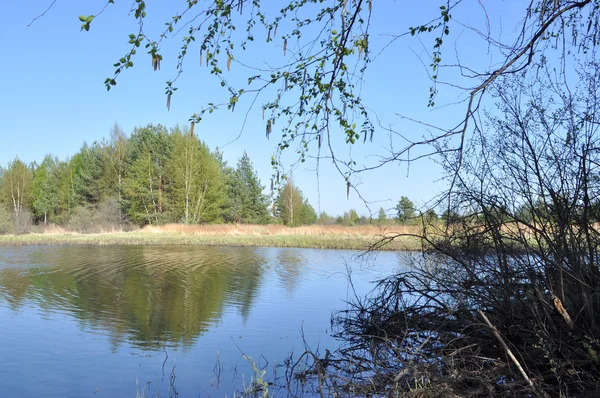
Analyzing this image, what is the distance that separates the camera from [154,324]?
7848mm

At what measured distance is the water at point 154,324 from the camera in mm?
5293

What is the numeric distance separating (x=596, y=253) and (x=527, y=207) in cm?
68

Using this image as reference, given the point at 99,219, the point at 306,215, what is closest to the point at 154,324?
the point at 99,219

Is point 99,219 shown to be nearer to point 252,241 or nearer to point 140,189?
point 140,189

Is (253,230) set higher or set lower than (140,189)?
lower

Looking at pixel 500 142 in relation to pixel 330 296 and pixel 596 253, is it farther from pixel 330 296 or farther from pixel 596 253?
pixel 330 296

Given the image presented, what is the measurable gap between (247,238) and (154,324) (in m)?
21.7

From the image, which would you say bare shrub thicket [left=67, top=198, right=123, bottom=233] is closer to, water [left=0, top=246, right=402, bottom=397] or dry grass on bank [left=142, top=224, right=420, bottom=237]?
dry grass on bank [left=142, top=224, right=420, bottom=237]

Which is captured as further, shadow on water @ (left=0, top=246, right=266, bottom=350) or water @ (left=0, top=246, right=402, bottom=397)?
shadow on water @ (left=0, top=246, right=266, bottom=350)

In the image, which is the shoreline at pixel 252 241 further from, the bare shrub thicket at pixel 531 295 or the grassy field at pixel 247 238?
the bare shrub thicket at pixel 531 295

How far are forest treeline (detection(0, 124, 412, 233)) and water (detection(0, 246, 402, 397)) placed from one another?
74.9 feet

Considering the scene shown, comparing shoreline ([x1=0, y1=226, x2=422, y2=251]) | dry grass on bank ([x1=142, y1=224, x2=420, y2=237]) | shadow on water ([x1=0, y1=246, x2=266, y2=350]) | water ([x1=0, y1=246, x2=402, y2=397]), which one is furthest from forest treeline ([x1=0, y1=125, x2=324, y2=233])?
water ([x1=0, y1=246, x2=402, y2=397])

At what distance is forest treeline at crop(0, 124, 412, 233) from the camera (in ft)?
131

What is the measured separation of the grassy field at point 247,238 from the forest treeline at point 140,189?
406cm
